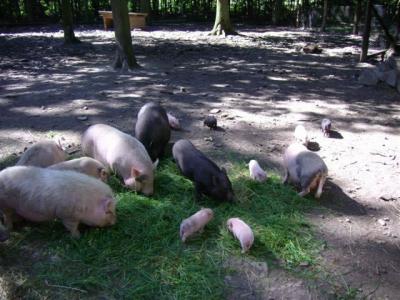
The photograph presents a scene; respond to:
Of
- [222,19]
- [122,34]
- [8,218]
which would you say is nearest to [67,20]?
[122,34]

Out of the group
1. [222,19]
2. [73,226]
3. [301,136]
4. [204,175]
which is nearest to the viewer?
[73,226]

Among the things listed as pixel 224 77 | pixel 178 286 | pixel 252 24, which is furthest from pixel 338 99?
pixel 252 24

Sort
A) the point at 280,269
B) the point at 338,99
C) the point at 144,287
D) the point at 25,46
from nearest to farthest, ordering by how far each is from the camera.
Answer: the point at 144,287 < the point at 280,269 < the point at 338,99 < the point at 25,46

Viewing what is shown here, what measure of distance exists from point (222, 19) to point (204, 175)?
39.4ft

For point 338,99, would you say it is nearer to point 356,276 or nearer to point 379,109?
point 379,109

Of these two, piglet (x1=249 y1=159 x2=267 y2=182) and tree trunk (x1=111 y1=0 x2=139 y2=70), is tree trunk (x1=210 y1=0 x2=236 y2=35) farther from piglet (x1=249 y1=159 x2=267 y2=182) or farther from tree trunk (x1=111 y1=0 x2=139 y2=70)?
piglet (x1=249 y1=159 x2=267 y2=182)

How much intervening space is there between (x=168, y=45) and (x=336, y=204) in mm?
9562

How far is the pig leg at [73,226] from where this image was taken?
9.99 feet

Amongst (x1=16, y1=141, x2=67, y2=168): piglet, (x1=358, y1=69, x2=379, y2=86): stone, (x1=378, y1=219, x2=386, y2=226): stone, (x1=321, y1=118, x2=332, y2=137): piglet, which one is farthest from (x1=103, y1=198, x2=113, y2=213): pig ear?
(x1=358, y1=69, x2=379, y2=86): stone

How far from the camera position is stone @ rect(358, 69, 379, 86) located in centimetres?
773

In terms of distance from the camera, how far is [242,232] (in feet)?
9.66

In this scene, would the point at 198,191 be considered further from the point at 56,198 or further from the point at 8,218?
the point at 8,218

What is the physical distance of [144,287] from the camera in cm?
263

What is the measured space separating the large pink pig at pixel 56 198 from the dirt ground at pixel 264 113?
3.67 ft
